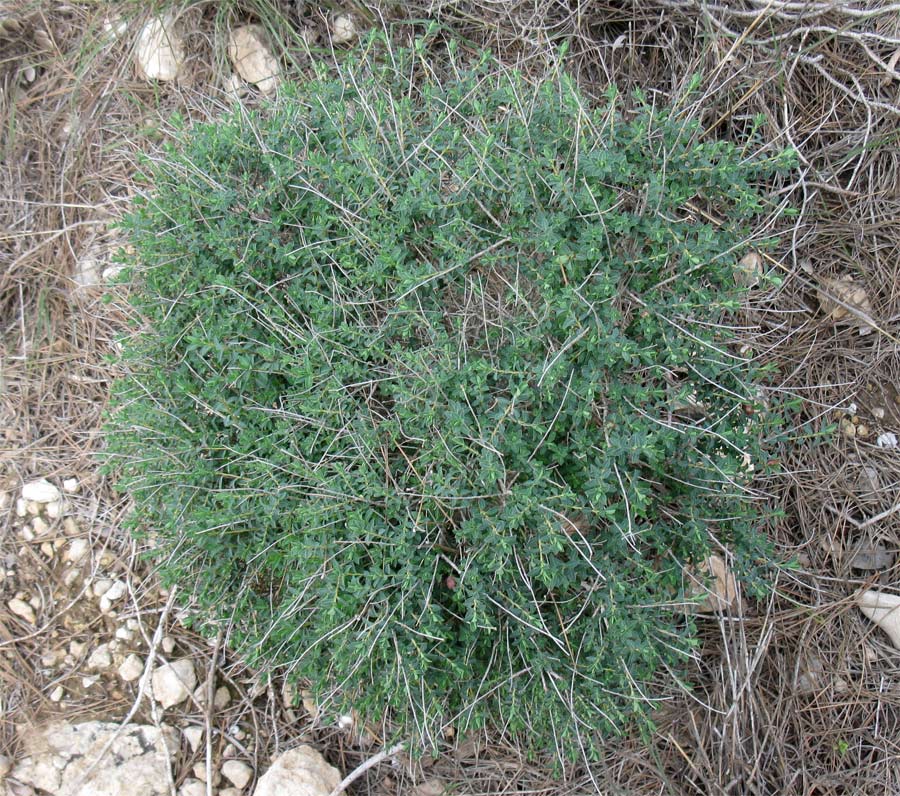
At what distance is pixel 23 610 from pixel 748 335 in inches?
129

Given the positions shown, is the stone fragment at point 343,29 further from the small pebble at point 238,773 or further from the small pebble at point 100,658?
the small pebble at point 238,773

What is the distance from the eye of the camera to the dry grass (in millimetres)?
2805

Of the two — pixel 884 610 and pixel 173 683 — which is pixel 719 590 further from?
pixel 173 683

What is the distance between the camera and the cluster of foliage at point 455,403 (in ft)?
7.26

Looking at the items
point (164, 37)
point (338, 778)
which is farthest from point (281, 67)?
point (338, 778)

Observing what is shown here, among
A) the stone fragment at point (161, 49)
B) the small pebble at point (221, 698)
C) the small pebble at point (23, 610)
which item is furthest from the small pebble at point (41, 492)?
the stone fragment at point (161, 49)

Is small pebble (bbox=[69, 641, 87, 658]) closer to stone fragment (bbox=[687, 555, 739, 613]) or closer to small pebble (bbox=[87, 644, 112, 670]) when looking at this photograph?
small pebble (bbox=[87, 644, 112, 670])

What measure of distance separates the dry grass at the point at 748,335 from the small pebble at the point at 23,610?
4cm

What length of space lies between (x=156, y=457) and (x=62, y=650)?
1203 millimetres

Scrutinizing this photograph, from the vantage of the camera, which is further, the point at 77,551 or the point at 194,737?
the point at 77,551

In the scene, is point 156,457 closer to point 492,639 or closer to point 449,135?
point 492,639

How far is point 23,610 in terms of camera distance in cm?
318

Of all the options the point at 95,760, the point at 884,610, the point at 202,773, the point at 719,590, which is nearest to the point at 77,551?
the point at 95,760

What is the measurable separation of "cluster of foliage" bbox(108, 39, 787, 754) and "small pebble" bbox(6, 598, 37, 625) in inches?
37.8
